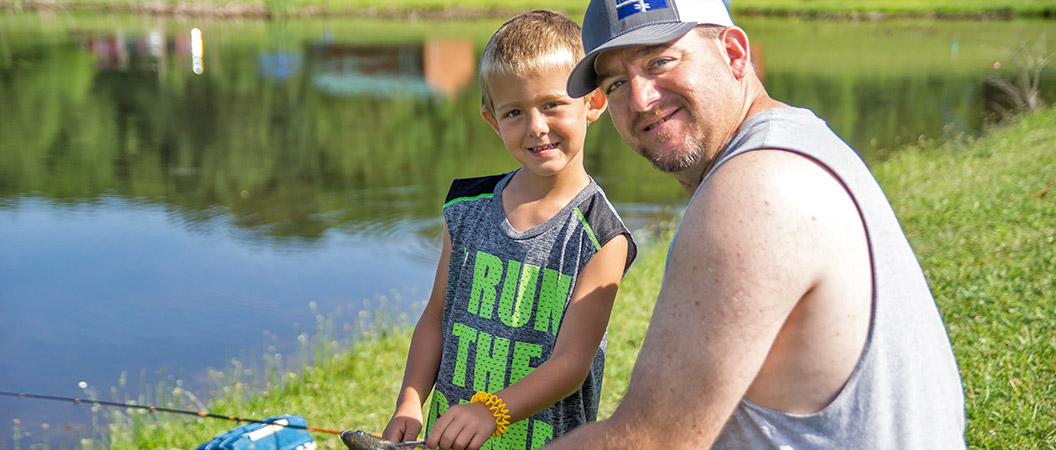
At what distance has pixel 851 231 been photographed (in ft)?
4.52

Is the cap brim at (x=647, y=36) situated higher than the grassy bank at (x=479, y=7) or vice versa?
the cap brim at (x=647, y=36)

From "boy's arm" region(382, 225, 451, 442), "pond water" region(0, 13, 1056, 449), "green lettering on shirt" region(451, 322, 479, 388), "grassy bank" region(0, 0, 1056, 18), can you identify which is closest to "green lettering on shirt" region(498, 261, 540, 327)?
"green lettering on shirt" region(451, 322, 479, 388)

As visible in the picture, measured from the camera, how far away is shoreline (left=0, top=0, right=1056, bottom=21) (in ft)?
132

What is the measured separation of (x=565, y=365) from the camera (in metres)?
2.12

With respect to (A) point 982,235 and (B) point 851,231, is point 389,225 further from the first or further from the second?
(B) point 851,231

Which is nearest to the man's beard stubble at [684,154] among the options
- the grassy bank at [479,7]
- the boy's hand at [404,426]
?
the boy's hand at [404,426]

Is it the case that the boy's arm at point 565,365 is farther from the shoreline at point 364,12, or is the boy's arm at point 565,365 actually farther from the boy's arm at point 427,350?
the shoreline at point 364,12

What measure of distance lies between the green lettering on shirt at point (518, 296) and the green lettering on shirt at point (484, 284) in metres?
0.03

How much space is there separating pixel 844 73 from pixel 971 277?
22.2 metres

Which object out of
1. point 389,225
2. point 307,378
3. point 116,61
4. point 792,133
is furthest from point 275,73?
point 792,133

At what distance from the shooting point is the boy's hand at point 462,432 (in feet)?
6.64

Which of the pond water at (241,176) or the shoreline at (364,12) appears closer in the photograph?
the pond water at (241,176)

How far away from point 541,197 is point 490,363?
43 cm

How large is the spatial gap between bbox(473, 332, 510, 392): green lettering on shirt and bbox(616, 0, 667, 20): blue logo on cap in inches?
35.1
